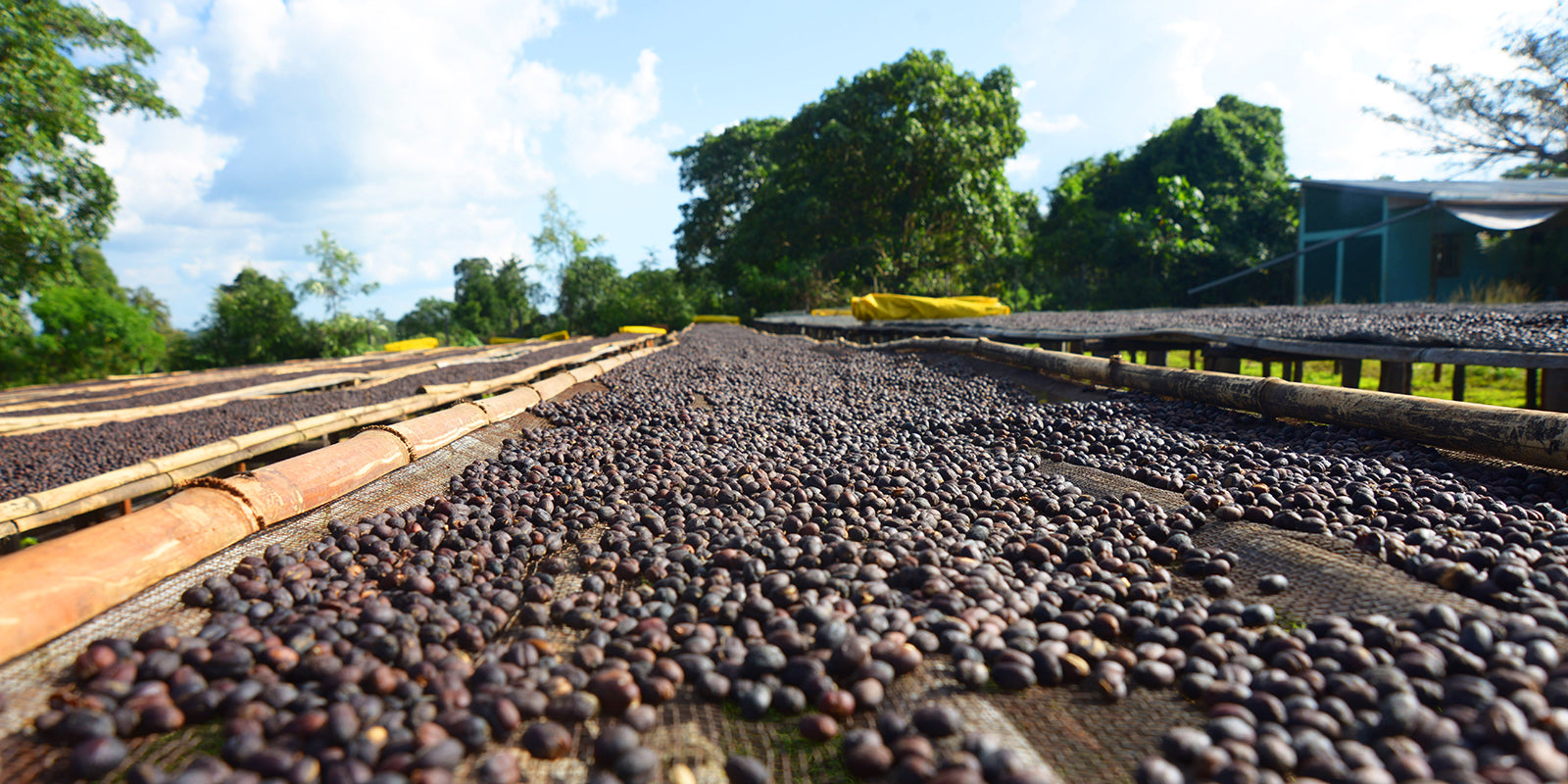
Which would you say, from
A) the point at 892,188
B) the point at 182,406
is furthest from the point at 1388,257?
the point at 182,406

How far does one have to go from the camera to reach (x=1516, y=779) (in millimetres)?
966

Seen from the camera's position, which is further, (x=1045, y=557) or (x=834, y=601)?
(x=1045, y=557)

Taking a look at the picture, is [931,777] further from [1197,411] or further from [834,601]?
[1197,411]

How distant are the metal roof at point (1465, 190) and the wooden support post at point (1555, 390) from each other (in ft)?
47.7

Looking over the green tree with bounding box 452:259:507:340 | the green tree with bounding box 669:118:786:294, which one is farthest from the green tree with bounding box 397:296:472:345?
the green tree with bounding box 669:118:786:294

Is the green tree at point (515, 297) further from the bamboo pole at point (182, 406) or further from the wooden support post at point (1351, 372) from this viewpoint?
the wooden support post at point (1351, 372)

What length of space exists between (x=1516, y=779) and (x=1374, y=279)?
73.4 feet

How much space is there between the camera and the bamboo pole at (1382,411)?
245 cm

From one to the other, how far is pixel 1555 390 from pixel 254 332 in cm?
3578

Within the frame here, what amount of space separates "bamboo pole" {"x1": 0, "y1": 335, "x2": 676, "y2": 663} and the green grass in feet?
25.6

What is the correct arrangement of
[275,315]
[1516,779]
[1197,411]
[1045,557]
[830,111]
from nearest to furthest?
[1516,779]
[1045,557]
[1197,411]
[830,111]
[275,315]

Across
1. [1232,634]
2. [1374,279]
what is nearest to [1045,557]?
[1232,634]

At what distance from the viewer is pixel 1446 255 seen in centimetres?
1695

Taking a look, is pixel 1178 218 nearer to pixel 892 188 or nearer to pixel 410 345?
pixel 892 188
